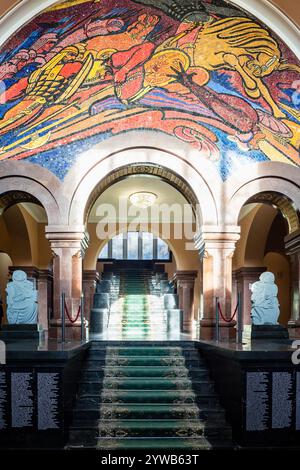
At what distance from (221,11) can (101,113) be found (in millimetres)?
3343

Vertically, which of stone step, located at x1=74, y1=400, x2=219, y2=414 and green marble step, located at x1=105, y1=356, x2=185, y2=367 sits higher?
green marble step, located at x1=105, y1=356, x2=185, y2=367

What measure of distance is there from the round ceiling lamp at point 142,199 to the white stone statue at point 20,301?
6.26 meters

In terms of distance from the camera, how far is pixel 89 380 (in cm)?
832

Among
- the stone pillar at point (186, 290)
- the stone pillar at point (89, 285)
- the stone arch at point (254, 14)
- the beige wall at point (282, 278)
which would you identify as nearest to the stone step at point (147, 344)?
the stone arch at point (254, 14)

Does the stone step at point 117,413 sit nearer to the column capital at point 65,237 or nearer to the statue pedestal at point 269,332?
the statue pedestal at point 269,332

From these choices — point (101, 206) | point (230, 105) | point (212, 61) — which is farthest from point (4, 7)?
point (101, 206)

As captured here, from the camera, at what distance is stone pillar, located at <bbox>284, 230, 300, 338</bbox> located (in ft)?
35.9

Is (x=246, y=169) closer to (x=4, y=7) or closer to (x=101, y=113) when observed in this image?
(x=101, y=113)

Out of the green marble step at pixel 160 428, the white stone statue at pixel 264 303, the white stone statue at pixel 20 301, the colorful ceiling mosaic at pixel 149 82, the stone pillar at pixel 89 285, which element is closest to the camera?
the green marble step at pixel 160 428

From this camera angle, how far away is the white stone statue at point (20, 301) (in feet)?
31.4

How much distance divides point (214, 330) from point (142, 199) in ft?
18.6

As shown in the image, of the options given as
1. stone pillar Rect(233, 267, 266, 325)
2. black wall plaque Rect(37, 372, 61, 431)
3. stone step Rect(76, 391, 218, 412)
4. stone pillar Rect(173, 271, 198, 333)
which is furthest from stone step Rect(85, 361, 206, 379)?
stone pillar Rect(173, 271, 198, 333)

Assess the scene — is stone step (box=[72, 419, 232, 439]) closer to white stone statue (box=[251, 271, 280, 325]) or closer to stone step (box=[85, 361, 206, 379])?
stone step (box=[85, 361, 206, 379])

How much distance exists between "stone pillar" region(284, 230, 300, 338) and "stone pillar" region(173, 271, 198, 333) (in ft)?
20.9
